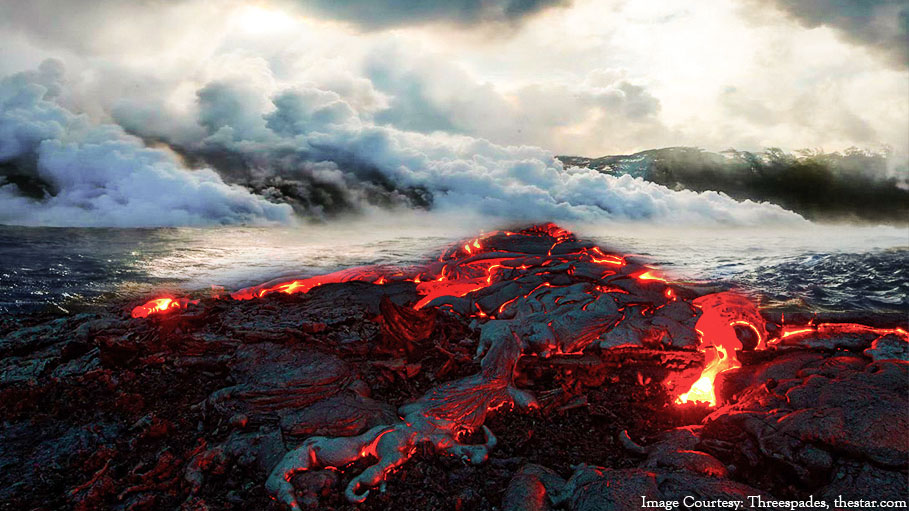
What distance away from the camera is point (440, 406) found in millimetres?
5969

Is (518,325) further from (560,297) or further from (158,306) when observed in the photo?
(158,306)

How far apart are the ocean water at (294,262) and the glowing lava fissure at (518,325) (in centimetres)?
Answer: 195

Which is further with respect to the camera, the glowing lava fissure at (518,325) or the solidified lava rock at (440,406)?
the glowing lava fissure at (518,325)

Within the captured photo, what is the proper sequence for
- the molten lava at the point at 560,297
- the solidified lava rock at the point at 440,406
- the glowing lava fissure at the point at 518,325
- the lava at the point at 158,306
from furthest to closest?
the lava at the point at 158,306
the molten lava at the point at 560,297
the glowing lava fissure at the point at 518,325
the solidified lava rock at the point at 440,406

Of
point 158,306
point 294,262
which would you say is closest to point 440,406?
point 158,306

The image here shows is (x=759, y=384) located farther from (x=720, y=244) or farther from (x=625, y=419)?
(x=720, y=244)

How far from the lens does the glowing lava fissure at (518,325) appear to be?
500cm

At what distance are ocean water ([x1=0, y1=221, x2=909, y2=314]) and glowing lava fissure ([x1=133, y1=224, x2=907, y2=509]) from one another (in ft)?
6.39

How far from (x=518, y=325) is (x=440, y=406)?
110 inches

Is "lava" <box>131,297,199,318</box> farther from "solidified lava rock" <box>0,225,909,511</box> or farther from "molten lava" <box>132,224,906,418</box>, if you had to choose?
"solidified lava rock" <box>0,225,909,511</box>

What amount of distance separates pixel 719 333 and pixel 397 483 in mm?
6772

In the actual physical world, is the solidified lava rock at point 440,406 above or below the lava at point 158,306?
below

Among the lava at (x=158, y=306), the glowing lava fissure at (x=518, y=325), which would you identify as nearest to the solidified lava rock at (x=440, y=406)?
the glowing lava fissure at (x=518, y=325)

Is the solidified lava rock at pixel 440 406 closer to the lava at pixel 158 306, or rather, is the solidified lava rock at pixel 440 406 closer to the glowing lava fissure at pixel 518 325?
the glowing lava fissure at pixel 518 325
